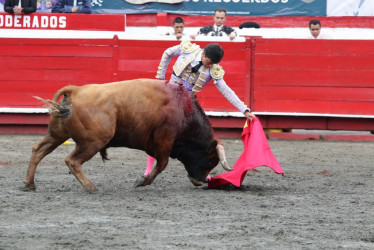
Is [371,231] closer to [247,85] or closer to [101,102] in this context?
[101,102]

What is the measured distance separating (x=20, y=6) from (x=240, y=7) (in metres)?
2.94

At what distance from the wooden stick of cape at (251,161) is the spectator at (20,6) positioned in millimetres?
4507

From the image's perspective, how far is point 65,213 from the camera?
4.47m

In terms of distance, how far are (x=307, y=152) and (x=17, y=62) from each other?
3.51 metres

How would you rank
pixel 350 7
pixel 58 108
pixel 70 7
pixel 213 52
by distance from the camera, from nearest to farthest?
pixel 58 108 → pixel 213 52 → pixel 70 7 → pixel 350 7

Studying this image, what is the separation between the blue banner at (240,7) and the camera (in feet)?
36.2

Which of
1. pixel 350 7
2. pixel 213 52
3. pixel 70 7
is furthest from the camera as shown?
pixel 350 7

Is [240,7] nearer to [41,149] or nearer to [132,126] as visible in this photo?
[132,126]

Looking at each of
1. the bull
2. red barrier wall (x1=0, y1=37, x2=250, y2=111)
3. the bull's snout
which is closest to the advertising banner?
red barrier wall (x1=0, y1=37, x2=250, y2=111)

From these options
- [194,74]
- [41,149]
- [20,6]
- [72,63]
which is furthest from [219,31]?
[41,149]

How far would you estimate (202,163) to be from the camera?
Result: 5801 mm

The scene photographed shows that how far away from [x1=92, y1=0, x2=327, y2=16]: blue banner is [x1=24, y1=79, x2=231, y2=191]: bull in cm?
551

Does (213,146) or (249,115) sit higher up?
(249,115)

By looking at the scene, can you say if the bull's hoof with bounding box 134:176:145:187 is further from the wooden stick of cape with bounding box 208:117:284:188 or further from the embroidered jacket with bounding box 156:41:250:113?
the embroidered jacket with bounding box 156:41:250:113
